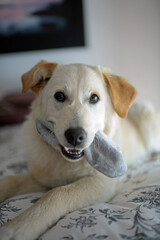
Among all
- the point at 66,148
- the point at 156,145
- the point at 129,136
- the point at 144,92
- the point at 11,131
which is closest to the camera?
the point at 66,148

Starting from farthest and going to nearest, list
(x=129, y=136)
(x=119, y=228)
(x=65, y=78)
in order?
(x=129, y=136)
(x=65, y=78)
(x=119, y=228)

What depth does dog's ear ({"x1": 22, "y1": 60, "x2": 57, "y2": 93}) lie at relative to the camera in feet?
4.66

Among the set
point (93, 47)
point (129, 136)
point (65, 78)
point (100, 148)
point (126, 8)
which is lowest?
point (129, 136)

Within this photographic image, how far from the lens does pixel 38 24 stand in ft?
13.3

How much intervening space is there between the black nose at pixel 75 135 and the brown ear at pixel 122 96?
1.27ft

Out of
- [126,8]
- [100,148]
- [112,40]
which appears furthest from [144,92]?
[100,148]

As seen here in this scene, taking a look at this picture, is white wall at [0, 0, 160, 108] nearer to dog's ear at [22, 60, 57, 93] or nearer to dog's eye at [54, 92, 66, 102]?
dog's ear at [22, 60, 57, 93]

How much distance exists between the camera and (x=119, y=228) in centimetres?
87

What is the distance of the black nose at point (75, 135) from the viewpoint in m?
1.11

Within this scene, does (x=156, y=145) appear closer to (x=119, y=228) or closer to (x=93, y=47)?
(x=119, y=228)

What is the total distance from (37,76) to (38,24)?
9.71ft

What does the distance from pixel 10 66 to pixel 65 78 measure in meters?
3.12

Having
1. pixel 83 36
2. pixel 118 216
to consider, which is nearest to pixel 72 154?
pixel 118 216

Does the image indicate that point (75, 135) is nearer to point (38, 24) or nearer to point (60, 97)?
point (60, 97)
